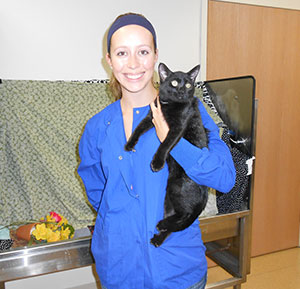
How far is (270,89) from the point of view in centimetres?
254

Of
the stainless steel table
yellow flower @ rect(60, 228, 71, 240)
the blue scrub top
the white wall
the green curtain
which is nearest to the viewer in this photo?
the blue scrub top

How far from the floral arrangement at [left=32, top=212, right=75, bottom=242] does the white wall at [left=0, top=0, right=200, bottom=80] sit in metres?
0.94

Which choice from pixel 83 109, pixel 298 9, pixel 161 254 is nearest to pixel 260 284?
pixel 161 254

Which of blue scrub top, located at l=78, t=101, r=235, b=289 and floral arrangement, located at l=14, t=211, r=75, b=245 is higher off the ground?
blue scrub top, located at l=78, t=101, r=235, b=289

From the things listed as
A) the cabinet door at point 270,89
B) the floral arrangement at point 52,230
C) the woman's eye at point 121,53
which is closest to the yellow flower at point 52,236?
the floral arrangement at point 52,230

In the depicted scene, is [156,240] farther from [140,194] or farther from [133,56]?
[133,56]

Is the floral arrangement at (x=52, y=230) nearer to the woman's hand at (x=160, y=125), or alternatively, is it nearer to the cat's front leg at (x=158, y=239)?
the cat's front leg at (x=158, y=239)

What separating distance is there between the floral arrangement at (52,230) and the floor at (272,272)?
2.87 ft

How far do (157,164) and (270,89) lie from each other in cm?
209

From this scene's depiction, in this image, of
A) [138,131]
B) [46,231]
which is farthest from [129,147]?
[46,231]

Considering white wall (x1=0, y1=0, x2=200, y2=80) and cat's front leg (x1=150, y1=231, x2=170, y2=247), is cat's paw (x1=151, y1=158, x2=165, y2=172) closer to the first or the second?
cat's front leg (x1=150, y1=231, x2=170, y2=247)

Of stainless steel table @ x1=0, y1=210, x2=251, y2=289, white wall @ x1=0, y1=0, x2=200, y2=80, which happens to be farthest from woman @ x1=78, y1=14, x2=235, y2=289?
white wall @ x1=0, y1=0, x2=200, y2=80

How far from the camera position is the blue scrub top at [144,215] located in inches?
32.9

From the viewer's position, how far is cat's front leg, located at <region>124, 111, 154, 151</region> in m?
0.91
